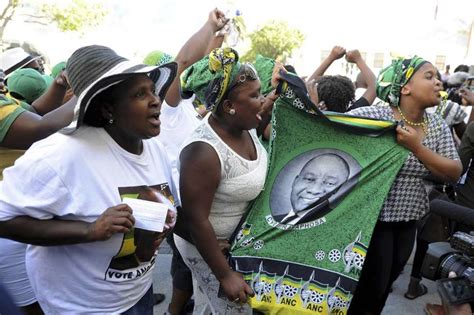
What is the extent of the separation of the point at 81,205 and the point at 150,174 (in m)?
0.33

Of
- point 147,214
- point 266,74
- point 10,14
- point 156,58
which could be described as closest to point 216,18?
point 266,74

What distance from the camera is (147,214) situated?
153cm

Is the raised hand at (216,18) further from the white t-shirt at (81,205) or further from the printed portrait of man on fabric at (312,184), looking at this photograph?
the white t-shirt at (81,205)

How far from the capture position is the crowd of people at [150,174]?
58.4 inches

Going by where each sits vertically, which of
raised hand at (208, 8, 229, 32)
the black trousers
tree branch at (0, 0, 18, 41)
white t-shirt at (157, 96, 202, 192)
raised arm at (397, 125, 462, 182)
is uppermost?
raised hand at (208, 8, 229, 32)

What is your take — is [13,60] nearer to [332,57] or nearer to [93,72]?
[93,72]

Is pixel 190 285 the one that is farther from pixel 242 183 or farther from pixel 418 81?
pixel 418 81

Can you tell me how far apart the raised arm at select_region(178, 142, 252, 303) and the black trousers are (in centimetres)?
95

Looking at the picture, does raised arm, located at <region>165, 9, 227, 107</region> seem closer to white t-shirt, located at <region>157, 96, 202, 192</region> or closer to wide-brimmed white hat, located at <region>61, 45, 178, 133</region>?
white t-shirt, located at <region>157, 96, 202, 192</region>

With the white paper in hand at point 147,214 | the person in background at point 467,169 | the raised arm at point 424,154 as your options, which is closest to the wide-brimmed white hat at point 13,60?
the white paper in hand at point 147,214

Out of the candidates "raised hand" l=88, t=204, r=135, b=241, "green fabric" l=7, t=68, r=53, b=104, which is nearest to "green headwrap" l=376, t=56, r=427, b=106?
"raised hand" l=88, t=204, r=135, b=241

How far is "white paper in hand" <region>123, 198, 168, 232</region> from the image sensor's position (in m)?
1.52

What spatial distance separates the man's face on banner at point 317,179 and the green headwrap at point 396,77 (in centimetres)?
64

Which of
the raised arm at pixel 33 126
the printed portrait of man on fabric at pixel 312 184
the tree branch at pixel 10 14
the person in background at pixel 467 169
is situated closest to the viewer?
the raised arm at pixel 33 126
